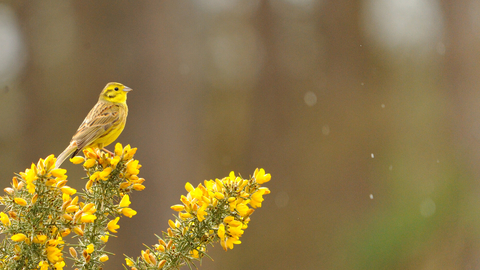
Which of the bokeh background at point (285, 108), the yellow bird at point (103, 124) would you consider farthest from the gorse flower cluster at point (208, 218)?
the bokeh background at point (285, 108)

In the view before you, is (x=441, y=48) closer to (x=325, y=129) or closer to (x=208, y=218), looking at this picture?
(x=325, y=129)

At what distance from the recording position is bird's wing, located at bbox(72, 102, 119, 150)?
1.83 feet

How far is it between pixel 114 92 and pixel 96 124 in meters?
0.09

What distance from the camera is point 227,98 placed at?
62.4 inches

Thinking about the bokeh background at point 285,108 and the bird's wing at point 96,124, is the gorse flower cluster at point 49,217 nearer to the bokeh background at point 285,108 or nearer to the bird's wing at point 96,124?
the bird's wing at point 96,124

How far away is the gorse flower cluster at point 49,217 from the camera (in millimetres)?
340

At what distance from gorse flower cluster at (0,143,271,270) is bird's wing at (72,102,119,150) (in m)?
0.16

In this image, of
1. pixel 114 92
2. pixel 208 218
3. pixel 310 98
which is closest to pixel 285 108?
pixel 310 98

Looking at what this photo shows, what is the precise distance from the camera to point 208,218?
0.40 m

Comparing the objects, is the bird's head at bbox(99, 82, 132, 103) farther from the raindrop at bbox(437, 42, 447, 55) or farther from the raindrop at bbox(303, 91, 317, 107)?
the raindrop at bbox(437, 42, 447, 55)

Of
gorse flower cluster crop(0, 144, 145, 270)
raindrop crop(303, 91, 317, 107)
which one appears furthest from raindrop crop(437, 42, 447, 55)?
gorse flower cluster crop(0, 144, 145, 270)

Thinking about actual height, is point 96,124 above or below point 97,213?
above

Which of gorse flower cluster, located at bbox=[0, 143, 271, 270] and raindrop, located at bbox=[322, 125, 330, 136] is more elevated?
raindrop, located at bbox=[322, 125, 330, 136]

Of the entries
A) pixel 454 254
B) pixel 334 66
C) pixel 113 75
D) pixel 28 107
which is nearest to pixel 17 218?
pixel 113 75
